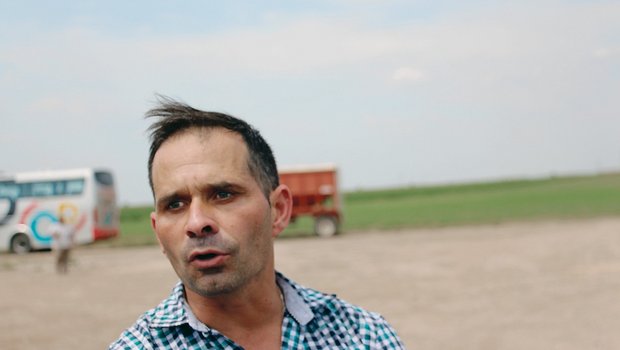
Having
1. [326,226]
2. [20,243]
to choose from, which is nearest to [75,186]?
[20,243]

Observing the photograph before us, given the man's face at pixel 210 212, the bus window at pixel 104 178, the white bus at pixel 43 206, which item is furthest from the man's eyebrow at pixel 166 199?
the bus window at pixel 104 178

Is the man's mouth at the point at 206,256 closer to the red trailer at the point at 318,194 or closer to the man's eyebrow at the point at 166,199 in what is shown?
the man's eyebrow at the point at 166,199

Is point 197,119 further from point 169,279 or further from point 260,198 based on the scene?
point 169,279

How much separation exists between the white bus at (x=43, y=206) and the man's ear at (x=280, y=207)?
88.1 feet

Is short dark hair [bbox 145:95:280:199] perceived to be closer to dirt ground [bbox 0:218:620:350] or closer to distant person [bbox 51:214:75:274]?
dirt ground [bbox 0:218:620:350]

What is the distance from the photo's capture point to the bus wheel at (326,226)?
1168 inches

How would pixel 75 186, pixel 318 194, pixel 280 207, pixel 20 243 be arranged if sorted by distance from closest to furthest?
1. pixel 280 207
2. pixel 20 243
3. pixel 75 186
4. pixel 318 194

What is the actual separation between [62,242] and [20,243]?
1013 cm

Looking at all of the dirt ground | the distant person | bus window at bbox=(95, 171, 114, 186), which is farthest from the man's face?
bus window at bbox=(95, 171, 114, 186)

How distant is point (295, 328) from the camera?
1822 millimetres

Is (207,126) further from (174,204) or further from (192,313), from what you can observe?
(192,313)

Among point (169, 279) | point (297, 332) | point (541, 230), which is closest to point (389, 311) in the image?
point (169, 279)

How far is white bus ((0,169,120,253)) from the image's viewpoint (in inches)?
1086

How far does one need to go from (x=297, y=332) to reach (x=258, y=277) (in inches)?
6.2
